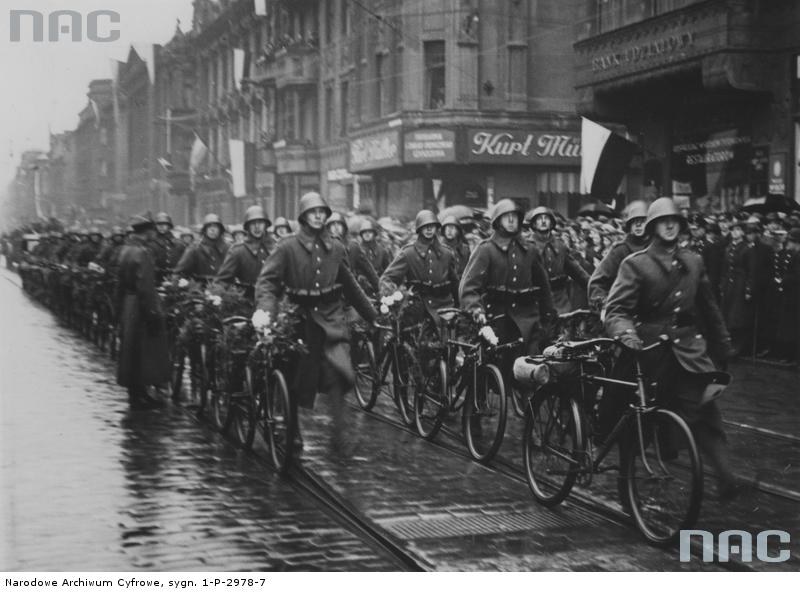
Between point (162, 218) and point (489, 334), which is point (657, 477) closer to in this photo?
point (489, 334)

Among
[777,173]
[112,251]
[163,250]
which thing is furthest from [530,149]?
[112,251]

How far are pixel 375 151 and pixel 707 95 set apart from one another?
14656 mm

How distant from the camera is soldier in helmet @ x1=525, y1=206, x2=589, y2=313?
12195 millimetres

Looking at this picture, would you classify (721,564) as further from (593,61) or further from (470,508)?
(593,61)

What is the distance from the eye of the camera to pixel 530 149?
19.7 meters

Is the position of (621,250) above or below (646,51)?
below

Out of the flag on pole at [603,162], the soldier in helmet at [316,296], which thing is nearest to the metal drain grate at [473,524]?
the soldier in helmet at [316,296]

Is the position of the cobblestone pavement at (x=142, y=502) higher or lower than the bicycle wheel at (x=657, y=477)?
lower

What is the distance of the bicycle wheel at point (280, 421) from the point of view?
8.52 meters

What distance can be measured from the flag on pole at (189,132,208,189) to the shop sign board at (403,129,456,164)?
7.77 meters

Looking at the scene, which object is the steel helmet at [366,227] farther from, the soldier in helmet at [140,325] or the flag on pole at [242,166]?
the flag on pole at [242,166]

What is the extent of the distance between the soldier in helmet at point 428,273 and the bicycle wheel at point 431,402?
154 centimetres

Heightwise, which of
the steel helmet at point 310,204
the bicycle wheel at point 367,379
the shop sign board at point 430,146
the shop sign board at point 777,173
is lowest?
the bicycle wheel at point 367,379
